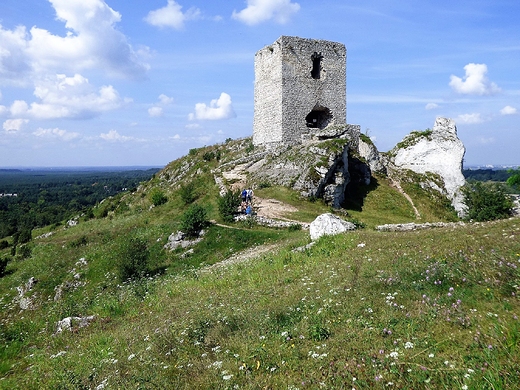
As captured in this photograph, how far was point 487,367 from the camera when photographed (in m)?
3.88

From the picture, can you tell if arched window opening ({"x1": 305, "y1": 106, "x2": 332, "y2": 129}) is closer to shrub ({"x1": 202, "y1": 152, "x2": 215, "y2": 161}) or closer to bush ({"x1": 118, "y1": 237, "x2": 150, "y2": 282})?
shrub ({"x1": 202, "y1": 152, "x2": 215, "y2": 161})

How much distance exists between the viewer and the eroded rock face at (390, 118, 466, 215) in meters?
34.1

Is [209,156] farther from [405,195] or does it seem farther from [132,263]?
[132,263]

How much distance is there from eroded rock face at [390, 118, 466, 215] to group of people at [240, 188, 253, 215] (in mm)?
19224

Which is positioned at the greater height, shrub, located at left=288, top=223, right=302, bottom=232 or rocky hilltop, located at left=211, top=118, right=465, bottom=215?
rocky hilltop, located at left=211, top=118, right=465, bottom=215

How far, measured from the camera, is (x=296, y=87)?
97.1 feet

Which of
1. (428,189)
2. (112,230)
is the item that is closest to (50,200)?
(112,230)

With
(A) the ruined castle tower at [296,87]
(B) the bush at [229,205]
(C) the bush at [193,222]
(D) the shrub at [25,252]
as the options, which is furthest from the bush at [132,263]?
(A) the ruined castle tower at [296,87]

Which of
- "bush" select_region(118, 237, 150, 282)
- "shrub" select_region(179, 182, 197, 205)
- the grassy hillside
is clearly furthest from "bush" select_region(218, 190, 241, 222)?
the grassy hillside

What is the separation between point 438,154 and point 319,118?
40.1 feet

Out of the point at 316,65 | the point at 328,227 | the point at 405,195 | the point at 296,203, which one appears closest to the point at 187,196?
the point at 296,203

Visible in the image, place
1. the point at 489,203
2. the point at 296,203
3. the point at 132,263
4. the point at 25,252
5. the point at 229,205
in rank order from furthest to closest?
the point at 25,252
the point at 296,203
the point at 489,203
the point at 229,205
the point at 132,263

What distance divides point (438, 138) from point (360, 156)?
28.4ft

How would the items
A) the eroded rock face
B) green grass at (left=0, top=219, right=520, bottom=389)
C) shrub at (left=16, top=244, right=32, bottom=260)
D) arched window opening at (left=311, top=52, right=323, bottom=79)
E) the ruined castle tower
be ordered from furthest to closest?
the eroded rock face, arched window opening at (left=311, top=52, right=323, bottom=79), the ruined castle tower, shrub at (left=16, top=244, right=32, bottom=260), green grass at (left=0, top=219, right=520, bottom=389)
